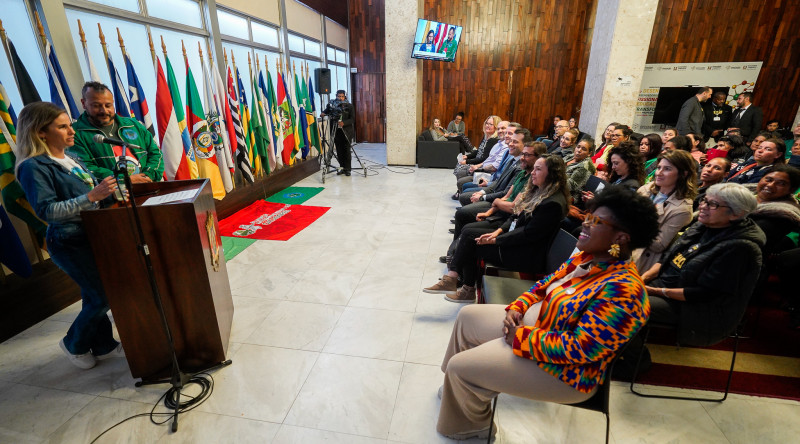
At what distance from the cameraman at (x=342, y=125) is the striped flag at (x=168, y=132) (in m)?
3.03

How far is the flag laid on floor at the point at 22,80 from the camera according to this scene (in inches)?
97.3

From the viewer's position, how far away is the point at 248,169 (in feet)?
16.1

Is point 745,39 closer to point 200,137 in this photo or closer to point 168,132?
point 200,137

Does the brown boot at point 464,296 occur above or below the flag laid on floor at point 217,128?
below

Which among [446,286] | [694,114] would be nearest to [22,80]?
[446,286]

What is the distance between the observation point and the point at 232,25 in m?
5.45

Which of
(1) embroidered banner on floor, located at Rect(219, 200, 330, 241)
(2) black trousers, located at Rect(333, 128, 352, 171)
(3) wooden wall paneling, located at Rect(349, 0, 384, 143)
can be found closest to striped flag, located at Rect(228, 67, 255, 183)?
(1) embroidered banner on floor, located at Rect(219, 200, 330, 241)

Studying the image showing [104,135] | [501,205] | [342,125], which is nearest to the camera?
[104,135]

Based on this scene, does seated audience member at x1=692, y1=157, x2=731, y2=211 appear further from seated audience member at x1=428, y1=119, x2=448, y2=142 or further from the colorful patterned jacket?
seated audience member at x1=428, y1=119, x2=448, y2=142

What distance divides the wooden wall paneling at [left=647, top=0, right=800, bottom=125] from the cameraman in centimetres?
621

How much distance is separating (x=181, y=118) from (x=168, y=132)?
228 mm

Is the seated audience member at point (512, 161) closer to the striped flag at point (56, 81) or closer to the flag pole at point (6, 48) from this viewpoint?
the striped flag at point (56, 81)

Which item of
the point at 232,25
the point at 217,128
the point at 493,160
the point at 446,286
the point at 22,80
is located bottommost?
the point at 446,286

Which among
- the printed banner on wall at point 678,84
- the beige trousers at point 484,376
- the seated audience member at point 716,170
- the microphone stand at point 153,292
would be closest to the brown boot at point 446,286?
the beige trousers at point 484,376
